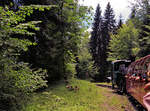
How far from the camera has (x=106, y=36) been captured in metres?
49.6

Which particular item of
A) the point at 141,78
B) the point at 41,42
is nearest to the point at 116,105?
the point at 141,78

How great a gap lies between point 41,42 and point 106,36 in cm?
4163

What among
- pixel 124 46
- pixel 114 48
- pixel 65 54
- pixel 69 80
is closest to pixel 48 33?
pixel 65 54

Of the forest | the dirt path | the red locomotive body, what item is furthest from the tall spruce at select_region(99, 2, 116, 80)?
the red locomotive body

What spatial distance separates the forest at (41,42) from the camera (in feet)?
13.0

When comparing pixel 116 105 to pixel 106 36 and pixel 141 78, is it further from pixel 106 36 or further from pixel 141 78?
pixel 106 36

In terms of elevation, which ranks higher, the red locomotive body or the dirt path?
the red locomotive body

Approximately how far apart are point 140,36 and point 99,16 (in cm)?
2872

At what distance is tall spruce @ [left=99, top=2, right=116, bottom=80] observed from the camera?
1827 inches

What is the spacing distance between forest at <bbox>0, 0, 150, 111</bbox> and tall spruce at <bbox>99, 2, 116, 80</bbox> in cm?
1902

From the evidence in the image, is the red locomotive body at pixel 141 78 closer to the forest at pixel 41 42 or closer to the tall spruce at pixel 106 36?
the forest at pixel 41 42

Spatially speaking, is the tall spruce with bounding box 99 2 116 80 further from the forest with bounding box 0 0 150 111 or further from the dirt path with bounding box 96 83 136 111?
the dirt path with bounding box 96 83 136 111

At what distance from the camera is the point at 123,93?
1301 cm

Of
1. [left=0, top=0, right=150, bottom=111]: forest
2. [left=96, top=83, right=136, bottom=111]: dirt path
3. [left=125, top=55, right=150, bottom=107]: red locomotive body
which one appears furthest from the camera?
[left=96, top=83, right=136, bottom=111]: dirt path
